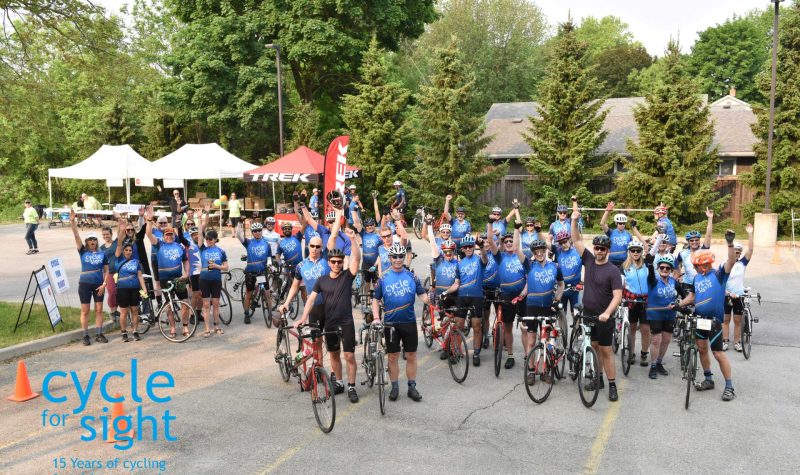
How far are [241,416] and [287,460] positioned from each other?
149 cm

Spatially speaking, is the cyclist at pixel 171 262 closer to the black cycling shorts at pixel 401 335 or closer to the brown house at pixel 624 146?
the black cycling shorts at pixel 401 335

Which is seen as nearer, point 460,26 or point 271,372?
point 271,372

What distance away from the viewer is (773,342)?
11086mm

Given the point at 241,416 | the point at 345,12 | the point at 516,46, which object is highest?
the point at 516,46

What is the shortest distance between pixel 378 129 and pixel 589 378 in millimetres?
24213

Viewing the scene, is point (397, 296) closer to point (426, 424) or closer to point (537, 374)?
point (426, 424)

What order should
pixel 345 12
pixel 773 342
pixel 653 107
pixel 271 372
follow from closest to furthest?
pixel 271 372 < pixel 773 342 < pixel 653 107 < pixel 345 12

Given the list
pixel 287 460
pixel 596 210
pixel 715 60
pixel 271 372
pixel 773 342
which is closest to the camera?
pixel 287 460

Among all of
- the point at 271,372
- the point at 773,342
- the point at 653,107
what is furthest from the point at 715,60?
the point at 271,372

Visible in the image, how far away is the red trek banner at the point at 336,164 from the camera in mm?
15286

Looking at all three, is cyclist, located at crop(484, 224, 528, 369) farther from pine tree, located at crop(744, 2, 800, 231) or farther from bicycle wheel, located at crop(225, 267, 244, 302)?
pine tree, located at crop(744, 2, 800, 231)

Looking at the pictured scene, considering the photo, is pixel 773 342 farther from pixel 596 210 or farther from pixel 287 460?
pixel 596 210

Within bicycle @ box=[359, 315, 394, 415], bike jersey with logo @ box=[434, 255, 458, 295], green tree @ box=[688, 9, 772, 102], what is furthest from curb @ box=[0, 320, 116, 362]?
green tree @ box=[688, 9, 772, 102]

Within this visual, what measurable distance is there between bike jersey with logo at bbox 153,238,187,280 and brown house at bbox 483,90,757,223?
20.0 meters
